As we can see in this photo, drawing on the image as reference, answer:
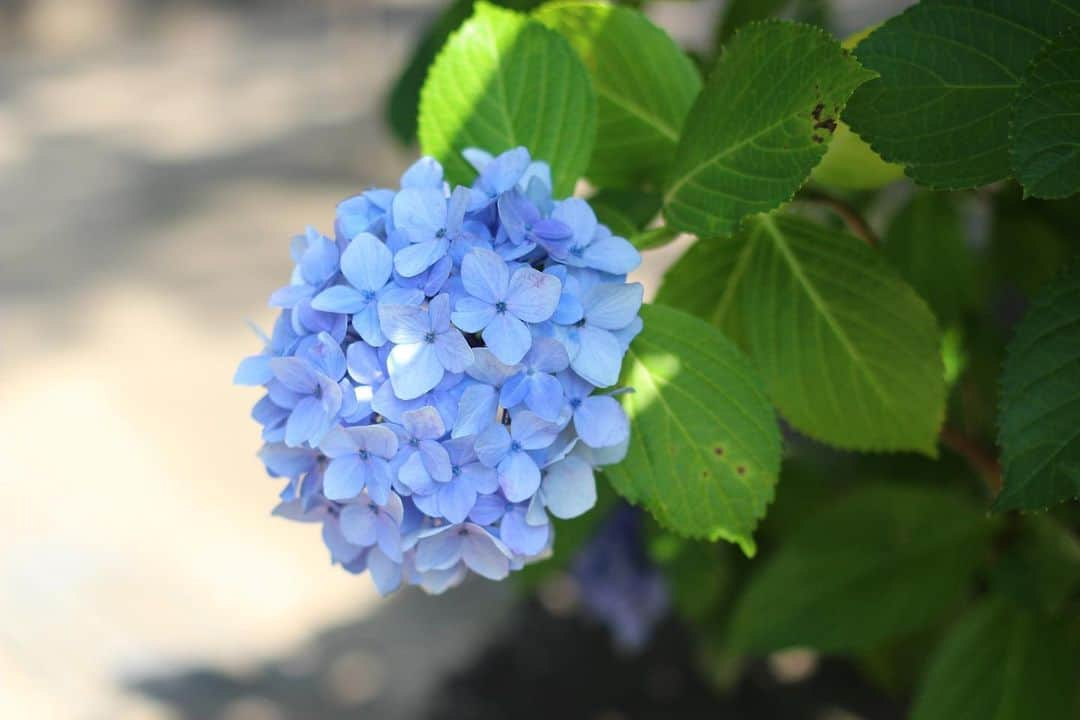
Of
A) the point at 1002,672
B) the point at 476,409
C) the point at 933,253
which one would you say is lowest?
the point at 1002,672

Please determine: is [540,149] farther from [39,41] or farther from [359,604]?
[39,41]

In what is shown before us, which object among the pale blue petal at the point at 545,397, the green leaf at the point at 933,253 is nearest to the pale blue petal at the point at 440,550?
the pale blue petal at the point at 545,397

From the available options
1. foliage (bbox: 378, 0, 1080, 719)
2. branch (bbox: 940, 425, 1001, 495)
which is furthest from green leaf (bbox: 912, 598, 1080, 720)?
branch (bbox: 940, 425, 1001, 495)

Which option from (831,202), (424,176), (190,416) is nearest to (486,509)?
(424,176)

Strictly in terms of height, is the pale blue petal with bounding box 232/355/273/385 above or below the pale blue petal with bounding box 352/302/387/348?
below

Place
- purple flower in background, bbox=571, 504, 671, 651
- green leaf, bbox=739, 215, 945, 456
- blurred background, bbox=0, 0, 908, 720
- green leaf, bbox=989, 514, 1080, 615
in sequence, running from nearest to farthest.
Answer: green leaf, bbox=739, 215, 945, 456 → green leaf, bbox=989, 514, 1080, 615 → purple flower in background, bbox=571, 504, 671, 651 → blurred background, bbox=0, 0, 908, 720

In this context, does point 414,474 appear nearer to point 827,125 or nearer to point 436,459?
point 436,459

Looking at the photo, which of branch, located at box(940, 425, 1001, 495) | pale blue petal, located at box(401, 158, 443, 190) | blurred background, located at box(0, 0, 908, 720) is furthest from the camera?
blurred background, located at box(0, 0, 908, 720)

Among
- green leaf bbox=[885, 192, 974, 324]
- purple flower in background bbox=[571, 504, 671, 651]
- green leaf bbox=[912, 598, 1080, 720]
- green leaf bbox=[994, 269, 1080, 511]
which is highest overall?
green leaf bbox=[994, 269, 1080, 511]

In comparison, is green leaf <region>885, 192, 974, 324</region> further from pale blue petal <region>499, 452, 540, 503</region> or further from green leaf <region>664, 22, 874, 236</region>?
pale blue petal <region>499, 452, 540, 503</region>
